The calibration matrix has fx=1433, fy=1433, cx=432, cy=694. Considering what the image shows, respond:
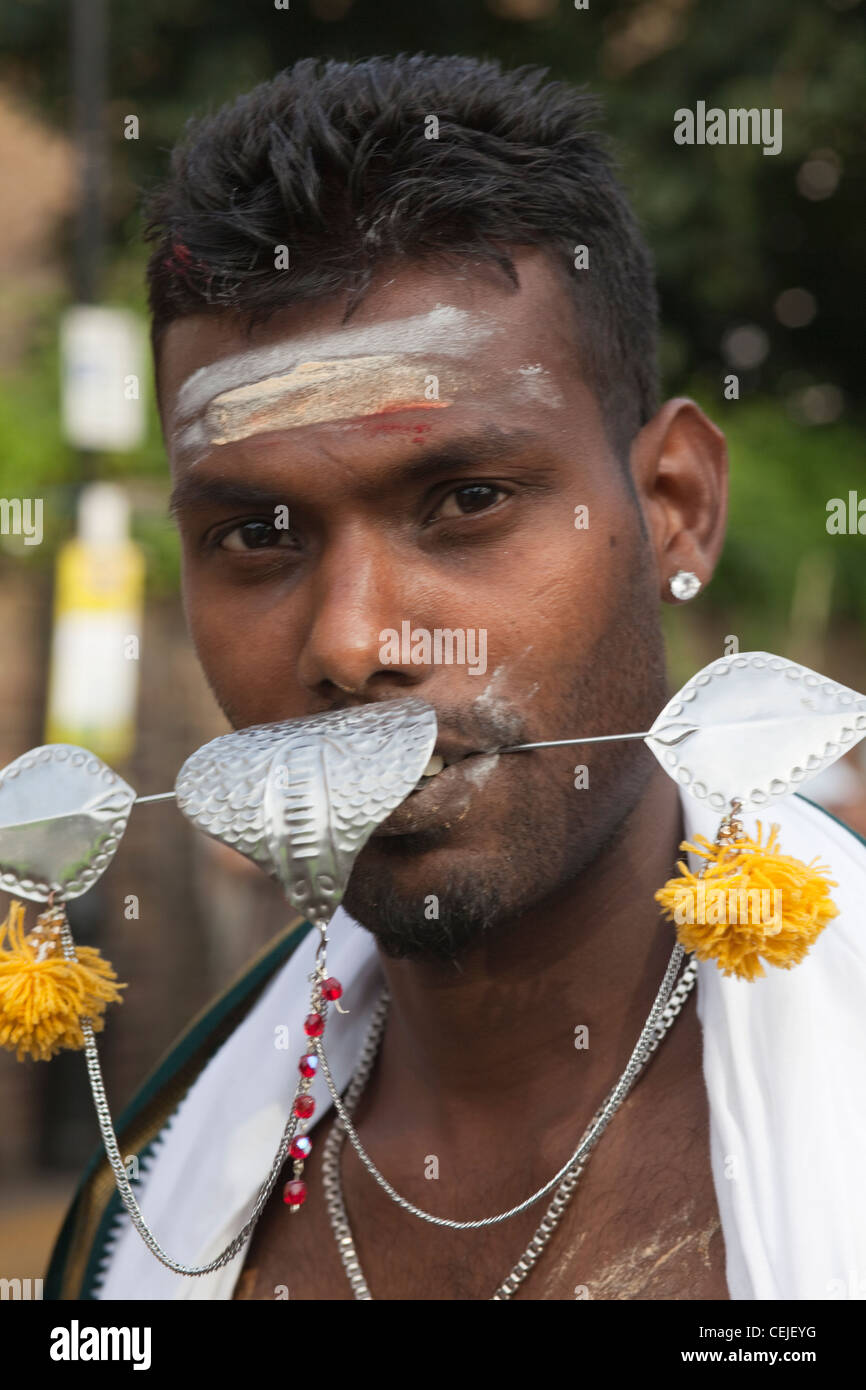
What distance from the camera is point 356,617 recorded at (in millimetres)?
1985

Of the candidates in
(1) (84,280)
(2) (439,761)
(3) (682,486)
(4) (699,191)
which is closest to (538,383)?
(3) (682,486)

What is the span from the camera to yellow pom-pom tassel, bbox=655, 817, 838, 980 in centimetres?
185

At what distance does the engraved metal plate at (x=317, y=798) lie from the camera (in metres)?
1.85

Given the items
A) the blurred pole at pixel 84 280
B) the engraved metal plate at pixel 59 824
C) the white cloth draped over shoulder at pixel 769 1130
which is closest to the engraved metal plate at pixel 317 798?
the engraved metal plate at pixel 59 824

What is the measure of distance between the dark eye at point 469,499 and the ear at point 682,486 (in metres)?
0.37

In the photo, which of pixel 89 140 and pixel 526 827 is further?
pixel 89 140

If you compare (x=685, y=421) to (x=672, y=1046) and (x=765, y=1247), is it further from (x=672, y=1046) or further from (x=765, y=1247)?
(x=765, y=1247)

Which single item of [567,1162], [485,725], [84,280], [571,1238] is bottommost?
[571,1238]

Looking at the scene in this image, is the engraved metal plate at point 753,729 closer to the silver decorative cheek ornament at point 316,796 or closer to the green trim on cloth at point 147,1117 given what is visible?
the silver decorative cheek ornament at point 316,796

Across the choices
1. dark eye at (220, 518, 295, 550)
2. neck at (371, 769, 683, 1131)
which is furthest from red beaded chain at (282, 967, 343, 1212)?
dark eye at (220, 518, 295, 550)

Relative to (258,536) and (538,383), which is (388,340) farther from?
(258,536)

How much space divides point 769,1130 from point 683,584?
2.87 ft

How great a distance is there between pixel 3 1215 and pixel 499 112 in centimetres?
823
